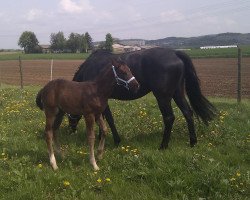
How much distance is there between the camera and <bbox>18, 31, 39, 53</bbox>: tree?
121 meters

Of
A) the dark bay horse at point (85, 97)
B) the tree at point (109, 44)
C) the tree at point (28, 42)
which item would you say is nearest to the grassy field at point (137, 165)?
the dark bay horse at point (85, 97)

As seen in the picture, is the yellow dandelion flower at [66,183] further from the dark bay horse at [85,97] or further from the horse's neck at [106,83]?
the horse's neck at [106,83]

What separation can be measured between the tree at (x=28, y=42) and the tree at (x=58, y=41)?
998 centimetres

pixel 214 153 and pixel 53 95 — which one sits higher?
pixel 53 95

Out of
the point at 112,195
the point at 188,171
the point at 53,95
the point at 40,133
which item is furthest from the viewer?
the point at 40,133

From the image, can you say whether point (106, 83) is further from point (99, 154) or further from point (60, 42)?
point (60, 42)

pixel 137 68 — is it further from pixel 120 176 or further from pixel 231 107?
pixel 231 107

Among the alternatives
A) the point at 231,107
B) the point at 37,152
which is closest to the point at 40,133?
the point at 37,152

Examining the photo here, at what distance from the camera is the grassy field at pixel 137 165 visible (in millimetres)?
→ 4957

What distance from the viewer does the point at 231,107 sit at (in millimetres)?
11023

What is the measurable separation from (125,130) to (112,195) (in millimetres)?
3615

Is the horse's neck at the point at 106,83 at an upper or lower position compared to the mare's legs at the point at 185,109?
upper

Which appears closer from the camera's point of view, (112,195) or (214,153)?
(112,195)

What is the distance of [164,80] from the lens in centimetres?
723
